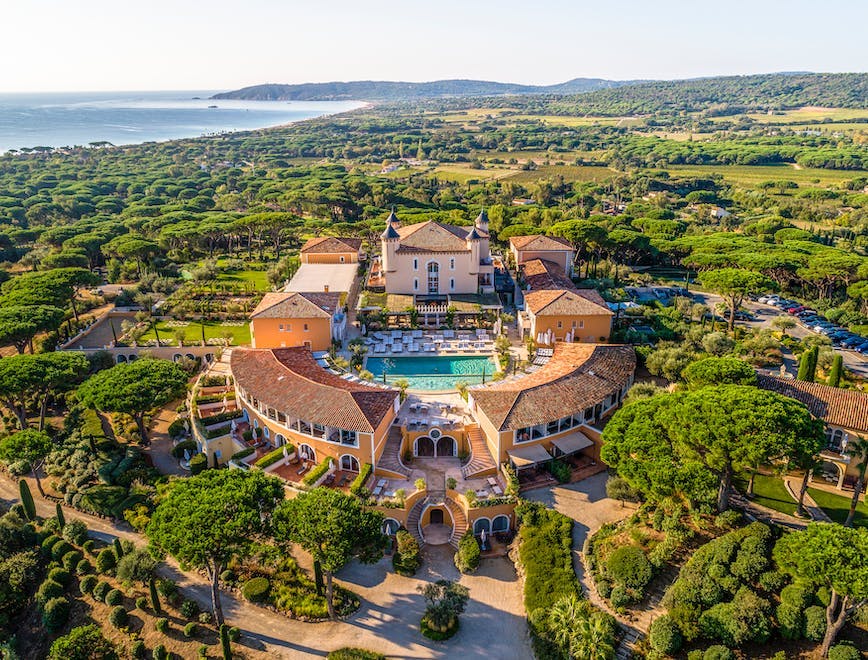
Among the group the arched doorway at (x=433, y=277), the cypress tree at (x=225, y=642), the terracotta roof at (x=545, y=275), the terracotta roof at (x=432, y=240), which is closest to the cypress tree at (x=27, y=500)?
the cypress tree at (x=225, y=642)

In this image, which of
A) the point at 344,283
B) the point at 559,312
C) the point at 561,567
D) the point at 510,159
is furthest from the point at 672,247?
the point at 510,159

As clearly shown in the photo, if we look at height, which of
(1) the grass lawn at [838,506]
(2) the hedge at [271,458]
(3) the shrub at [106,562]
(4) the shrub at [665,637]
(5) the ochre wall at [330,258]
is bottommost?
(3) the shrub at [106,562]

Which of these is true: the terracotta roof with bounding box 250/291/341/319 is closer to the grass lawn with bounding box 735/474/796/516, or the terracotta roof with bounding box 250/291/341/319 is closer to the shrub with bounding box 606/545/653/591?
the shrub with bounding box 606/545/653/591

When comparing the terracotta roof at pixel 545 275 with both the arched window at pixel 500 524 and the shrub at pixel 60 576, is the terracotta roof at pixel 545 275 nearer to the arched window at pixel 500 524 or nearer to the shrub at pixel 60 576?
the arched window at pixel 500 524

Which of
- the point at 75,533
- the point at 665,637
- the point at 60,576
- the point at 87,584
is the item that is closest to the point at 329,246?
the point at 75,533

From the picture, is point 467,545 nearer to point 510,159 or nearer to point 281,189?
point 281,189
